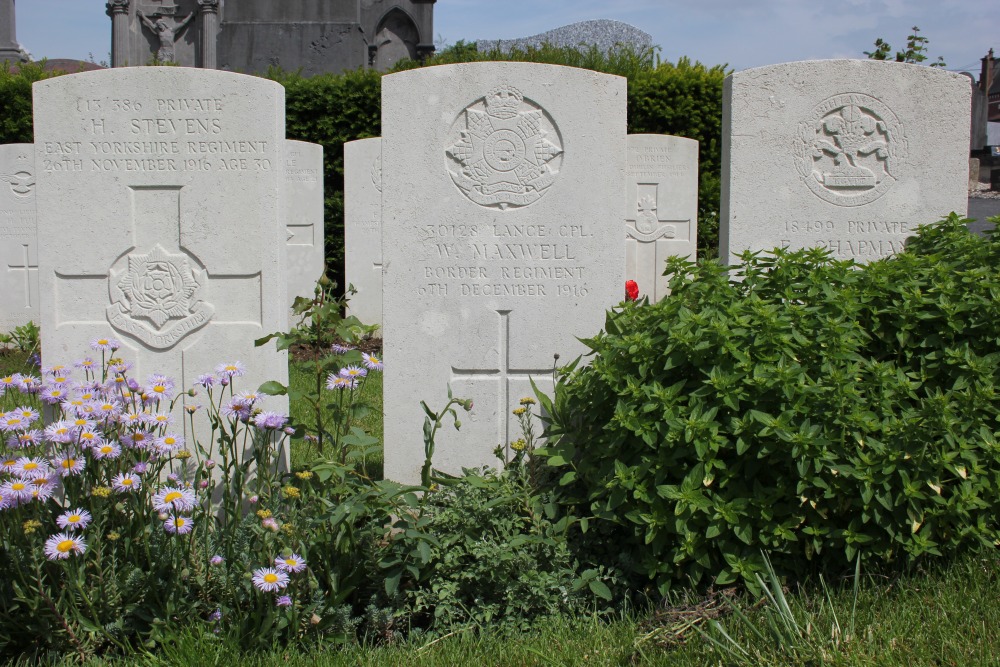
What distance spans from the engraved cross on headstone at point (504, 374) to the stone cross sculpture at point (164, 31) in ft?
53.6

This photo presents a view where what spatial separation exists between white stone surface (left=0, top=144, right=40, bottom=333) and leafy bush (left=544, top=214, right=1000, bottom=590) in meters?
7.12

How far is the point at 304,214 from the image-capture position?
8.05m

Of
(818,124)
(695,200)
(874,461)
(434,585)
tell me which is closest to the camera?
(874,461)

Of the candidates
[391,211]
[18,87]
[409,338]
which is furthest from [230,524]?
[18,87]

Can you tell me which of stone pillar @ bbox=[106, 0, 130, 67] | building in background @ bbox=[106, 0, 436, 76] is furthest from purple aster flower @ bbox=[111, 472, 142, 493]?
stone pillar @ bbox=[106, 0, 130, 67]

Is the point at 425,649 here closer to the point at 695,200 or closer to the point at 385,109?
the point at 385,109

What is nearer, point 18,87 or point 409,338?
point 409,338

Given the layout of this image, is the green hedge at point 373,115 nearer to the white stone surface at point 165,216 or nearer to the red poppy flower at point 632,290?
the red poppy flower at point 632,290

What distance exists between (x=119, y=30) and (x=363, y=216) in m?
12.8

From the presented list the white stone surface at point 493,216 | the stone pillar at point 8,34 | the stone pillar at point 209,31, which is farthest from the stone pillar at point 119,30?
the white stone surface at point 493,216

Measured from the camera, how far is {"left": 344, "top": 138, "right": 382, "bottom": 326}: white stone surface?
304 inches

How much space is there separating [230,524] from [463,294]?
1498 mm

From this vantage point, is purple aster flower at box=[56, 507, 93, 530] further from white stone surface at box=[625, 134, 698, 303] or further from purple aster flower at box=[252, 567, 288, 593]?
white stone surface at box=[625, 134, 698, 303]

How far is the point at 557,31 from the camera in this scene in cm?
5488
